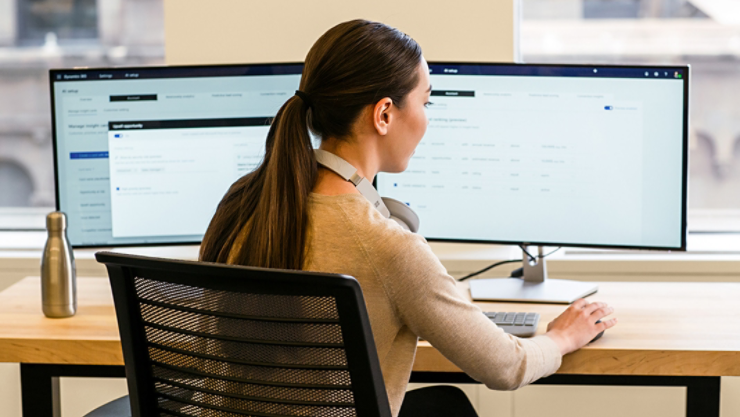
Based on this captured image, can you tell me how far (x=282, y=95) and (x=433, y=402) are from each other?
0.71 meters

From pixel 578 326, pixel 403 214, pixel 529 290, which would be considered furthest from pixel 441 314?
pixel 529 290

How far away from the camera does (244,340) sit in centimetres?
90

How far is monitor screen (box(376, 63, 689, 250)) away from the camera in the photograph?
5.08 ft

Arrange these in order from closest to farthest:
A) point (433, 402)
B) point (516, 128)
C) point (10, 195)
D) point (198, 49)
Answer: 1. point (433, 402)
2. point (516, 128)
3. point (198, 49)
4. point (10, 195)

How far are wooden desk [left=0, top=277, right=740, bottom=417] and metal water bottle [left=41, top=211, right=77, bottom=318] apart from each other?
1.0 inches

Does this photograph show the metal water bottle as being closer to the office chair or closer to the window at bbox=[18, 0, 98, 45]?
the office chair

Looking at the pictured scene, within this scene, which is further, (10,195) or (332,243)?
(10,195)

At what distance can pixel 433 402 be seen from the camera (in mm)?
1469

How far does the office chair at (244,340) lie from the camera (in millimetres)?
865

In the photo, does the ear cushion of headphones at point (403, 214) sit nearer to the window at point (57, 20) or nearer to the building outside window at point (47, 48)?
the building outside window at point (47, 48)

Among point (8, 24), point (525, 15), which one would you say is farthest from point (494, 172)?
point (8, 24)

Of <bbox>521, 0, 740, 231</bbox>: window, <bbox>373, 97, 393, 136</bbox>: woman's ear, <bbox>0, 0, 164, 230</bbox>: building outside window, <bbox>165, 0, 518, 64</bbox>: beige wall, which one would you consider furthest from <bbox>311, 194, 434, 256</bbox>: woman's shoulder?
<bbox>0, 0, 164, 230</bbox>: building outside window

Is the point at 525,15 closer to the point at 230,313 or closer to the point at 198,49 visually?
the point at 198,49

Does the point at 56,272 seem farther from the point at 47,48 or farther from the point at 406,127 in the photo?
the point at 47,48
